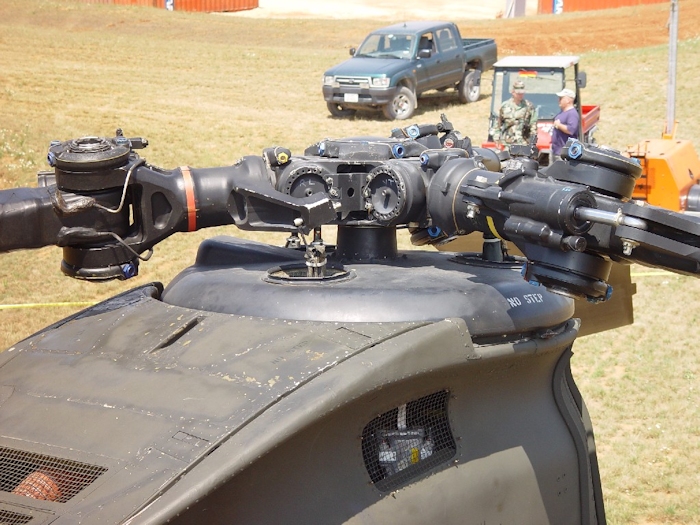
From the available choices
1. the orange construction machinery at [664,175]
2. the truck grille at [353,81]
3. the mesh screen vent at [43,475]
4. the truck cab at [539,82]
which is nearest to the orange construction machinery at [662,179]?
the orange construction machinery at [664,175]

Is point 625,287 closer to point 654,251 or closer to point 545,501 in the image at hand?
point 545,501

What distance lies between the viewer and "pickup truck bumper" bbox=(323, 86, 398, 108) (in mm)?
22906

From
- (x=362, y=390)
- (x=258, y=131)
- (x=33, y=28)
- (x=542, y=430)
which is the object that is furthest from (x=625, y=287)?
(x=33, y=28)

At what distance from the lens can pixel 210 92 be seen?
84.1 ft

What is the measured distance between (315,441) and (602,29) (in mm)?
37153

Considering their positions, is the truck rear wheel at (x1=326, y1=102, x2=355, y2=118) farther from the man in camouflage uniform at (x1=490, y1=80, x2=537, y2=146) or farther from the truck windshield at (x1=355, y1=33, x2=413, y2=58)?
the man in camouflage uniform at (x1=490, y1=80, x2=537, y2=146)

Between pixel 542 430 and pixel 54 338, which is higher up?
pixel 54 338

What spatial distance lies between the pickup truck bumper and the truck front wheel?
0.22 m

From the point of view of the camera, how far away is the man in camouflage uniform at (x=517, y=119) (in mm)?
19078

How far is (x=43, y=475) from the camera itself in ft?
10.7

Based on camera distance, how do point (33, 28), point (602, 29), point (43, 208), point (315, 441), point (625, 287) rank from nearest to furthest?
point (315, 441) → point (43, 208) → point (625, 287) → point (33, 28) → point (602, 29)

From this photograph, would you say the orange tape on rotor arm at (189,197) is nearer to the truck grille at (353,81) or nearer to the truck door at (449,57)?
the truck grille at (353,81)

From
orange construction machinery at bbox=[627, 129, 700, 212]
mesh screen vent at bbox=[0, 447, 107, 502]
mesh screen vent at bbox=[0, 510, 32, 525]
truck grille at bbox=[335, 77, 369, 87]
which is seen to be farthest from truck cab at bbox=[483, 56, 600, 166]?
mesh screen vent at bbox=[0, 510, 32, 525]

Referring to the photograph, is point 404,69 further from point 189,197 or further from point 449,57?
point 189,197
